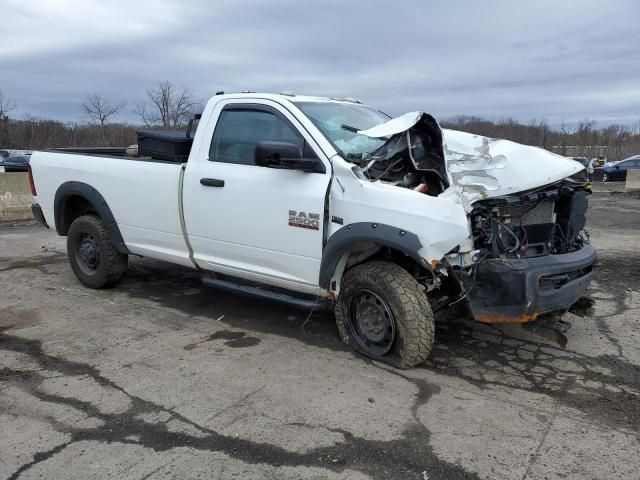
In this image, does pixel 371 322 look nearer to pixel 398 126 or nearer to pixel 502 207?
pixel 502 207

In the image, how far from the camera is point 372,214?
3.96 meters

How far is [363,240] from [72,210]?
4.17 m

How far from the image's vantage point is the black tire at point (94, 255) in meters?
6.02

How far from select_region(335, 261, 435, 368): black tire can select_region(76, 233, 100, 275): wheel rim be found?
3261 mm

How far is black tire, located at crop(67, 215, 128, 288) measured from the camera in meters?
6.02

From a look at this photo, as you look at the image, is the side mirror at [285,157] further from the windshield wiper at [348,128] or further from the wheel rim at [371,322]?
the wheel rim at [371,322]

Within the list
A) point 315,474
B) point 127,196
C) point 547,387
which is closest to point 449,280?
point 547,387

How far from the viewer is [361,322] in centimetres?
434

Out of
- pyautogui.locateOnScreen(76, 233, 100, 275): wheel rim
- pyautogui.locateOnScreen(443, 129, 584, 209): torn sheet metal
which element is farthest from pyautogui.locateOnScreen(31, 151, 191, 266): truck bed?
pyautogui.locateOnScreen(443, 129, 584, 209): torn sheet metal

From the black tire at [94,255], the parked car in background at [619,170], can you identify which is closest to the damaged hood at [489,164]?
the black tire at [94,255]

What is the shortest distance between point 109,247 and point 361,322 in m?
3.20

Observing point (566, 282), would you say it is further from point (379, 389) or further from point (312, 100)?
point (312, 100)

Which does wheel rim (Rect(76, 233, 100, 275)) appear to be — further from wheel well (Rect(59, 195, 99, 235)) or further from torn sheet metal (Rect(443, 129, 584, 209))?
torn sheet metal (Rect(443, 129, 584, 209))

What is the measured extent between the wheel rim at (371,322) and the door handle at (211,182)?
1569mm
